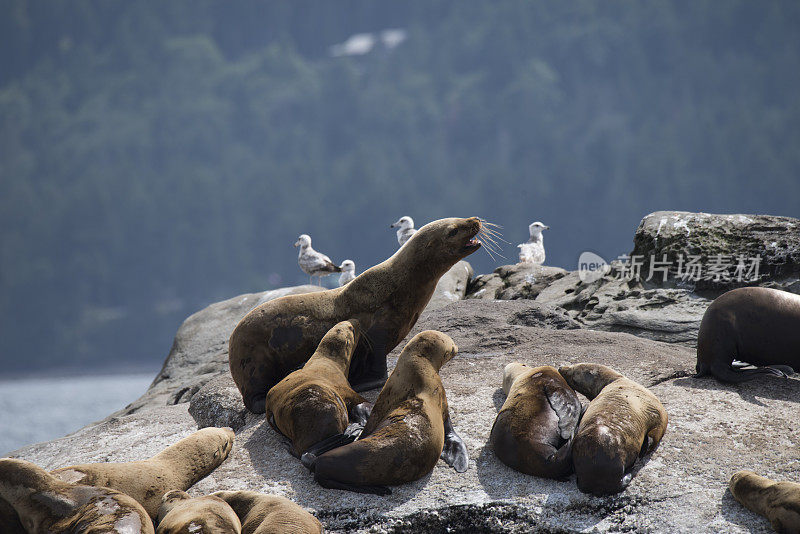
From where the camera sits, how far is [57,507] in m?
2.52

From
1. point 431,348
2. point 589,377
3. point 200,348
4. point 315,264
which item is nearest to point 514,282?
point 315,264

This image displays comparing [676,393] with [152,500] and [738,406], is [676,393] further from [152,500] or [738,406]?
[152,500]

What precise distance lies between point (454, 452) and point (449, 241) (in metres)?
1.50

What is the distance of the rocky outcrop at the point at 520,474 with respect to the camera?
284 cm

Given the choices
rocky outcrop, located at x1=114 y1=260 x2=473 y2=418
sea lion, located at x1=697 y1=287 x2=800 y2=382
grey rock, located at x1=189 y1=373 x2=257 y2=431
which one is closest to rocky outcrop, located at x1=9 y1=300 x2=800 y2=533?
grey rock, located at x1=189 y1=373 x2=257 y2=431

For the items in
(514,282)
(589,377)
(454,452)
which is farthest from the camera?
(514,282)

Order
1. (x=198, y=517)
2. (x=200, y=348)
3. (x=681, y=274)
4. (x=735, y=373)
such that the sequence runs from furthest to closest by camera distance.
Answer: (x=200, y=348) → (x=681, y=274) → (x=735, y=373) → (x=198, y=517)

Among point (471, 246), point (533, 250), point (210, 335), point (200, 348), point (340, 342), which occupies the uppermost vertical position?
point (471, 246)

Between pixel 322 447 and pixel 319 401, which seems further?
pixel 319 401

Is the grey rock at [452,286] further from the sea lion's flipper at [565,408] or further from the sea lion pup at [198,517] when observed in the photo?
the sea lion pup at [198,517]

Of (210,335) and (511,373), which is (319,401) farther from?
(210,335)

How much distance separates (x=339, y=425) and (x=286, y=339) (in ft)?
3.67

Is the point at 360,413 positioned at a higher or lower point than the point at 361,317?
lower

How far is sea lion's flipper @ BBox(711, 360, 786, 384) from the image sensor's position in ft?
14.1
